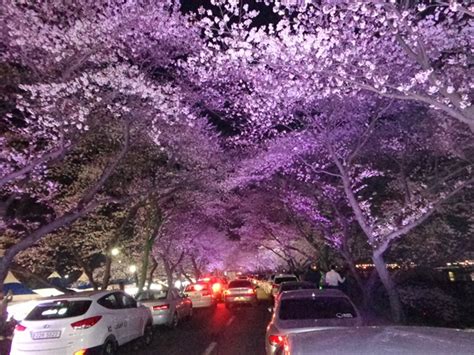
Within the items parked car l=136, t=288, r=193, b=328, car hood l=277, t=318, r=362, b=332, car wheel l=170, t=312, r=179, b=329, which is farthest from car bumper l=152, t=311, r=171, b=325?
car hood l=277, t=318, r=362, b=332

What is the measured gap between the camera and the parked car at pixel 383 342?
9.39 feet

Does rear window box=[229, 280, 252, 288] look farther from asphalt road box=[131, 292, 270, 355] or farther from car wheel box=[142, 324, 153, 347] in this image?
car wheel box=[142, 324, 153, 347]

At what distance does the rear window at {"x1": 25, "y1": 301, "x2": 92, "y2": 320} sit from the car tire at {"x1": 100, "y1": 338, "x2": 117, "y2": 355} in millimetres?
893

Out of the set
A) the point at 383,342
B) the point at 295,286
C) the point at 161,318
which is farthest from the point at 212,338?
the point at 383,342

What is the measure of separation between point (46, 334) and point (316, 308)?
5529 mm

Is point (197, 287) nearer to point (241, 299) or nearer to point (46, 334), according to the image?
point (241, 299)

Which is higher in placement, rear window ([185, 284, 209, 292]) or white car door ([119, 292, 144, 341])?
rear window ([185, 284, 209, 292])

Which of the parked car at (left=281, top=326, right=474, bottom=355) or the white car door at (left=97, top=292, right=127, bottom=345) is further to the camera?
the white car door at (left=97, top=292, right=127, bottom=345)

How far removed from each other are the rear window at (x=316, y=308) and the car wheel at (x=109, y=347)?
440 centimetres

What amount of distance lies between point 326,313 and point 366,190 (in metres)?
16.3

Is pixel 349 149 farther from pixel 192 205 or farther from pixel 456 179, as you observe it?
pixel 192 205

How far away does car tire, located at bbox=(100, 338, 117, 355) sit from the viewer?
10.5 m

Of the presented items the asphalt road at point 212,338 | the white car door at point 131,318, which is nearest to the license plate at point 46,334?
the white car door at point 131,318

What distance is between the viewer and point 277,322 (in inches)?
306
